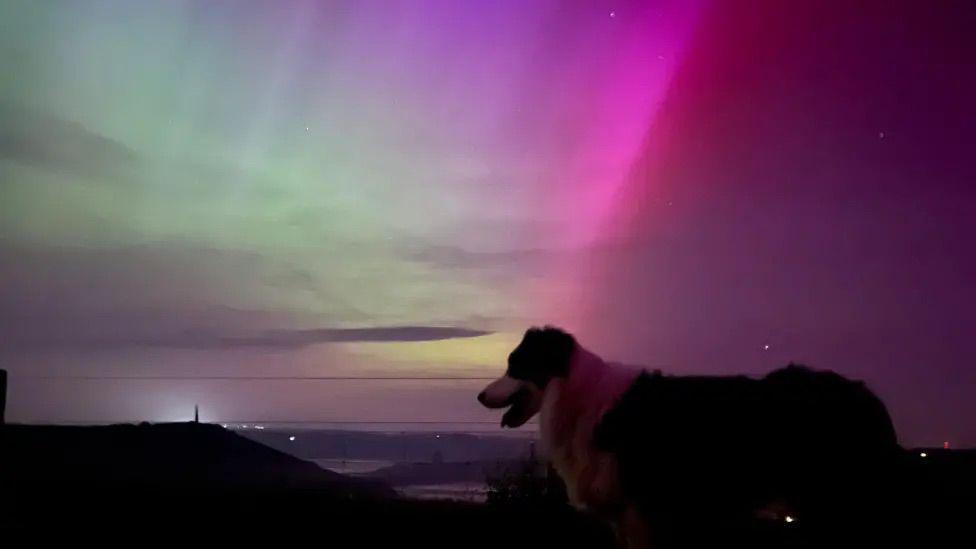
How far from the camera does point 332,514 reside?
8.86 metres

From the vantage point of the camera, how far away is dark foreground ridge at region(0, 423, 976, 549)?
6.15 metres

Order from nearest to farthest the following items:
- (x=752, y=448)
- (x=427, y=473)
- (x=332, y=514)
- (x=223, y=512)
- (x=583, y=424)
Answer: (x=752, y=448)
(x=583, y=424)
(x=223, y=512)
(x=332, y=514)
(x=427, y=473)

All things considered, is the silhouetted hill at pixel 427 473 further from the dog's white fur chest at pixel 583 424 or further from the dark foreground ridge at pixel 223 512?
the dog's white fur chest at pixel 583 424

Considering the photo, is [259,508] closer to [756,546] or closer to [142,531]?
[142,531]

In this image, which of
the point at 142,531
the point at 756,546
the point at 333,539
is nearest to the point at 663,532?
the point at 756,546

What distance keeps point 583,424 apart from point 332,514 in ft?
11.4

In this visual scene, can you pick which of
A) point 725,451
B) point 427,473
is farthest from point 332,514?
point 427,473

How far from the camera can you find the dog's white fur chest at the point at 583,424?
6.34 m

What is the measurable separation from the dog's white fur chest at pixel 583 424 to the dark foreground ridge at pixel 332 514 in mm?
766

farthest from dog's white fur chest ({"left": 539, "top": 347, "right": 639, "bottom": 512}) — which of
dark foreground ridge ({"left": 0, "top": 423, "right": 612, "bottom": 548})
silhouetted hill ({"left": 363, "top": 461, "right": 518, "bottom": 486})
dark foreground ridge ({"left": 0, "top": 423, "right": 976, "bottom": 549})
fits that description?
silhouetted hill ({"left": 363, "top": 461, "right": 518, "bottom": 486})

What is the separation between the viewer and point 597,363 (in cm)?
668

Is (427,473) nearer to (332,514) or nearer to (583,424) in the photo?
(332,514)

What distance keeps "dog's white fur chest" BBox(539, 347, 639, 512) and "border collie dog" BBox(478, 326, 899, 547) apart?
0.04 ft

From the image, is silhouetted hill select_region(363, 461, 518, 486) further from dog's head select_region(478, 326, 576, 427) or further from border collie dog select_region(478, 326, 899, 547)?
border collie dog select_region(478, 326, 899, 547)
